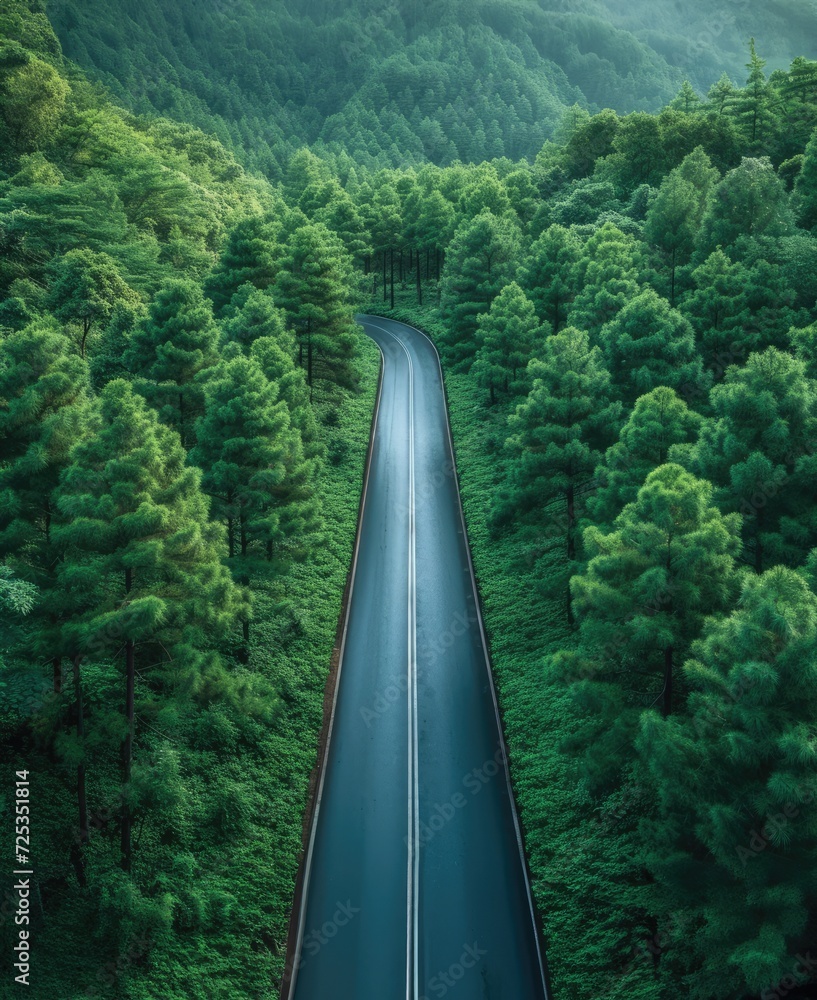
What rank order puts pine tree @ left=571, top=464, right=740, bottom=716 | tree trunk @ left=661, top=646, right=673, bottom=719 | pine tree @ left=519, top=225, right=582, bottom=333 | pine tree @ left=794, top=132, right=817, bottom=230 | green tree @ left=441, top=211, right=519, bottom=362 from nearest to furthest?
pine tree @ left=571, top=464, right=740, bottom=716
tree trunk @ left=661, top=646, right=673, bottom=719
pine tree @ left=794, top=132, right=817, bottom=230
pine tree @ left=519, top=225, right=582, bottom=333
green tree @ left=441, top=211, right=519, bottom=362

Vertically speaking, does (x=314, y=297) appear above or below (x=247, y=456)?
above

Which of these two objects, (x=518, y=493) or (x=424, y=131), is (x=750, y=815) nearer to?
(x=518, y=493)

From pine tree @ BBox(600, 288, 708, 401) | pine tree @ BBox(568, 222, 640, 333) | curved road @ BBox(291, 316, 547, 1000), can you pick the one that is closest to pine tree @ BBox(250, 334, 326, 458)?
curved road @ BBox(291, 316, 547, 1000)

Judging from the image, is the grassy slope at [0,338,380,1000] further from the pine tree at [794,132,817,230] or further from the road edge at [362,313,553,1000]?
the pine tree at [794,132,817,230]

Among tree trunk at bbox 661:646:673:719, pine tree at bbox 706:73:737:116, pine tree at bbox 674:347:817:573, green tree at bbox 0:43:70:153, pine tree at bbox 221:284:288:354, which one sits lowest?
tree trunk at bbox 661:646:673:719

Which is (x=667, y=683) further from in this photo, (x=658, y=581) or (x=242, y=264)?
(x=242, y=264)

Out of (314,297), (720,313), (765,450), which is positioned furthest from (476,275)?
(765,450)

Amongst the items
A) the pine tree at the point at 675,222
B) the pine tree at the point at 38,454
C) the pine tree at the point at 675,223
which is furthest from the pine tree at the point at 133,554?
the pine tree at the point at 675,223

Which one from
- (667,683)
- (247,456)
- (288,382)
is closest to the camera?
(667,683)
